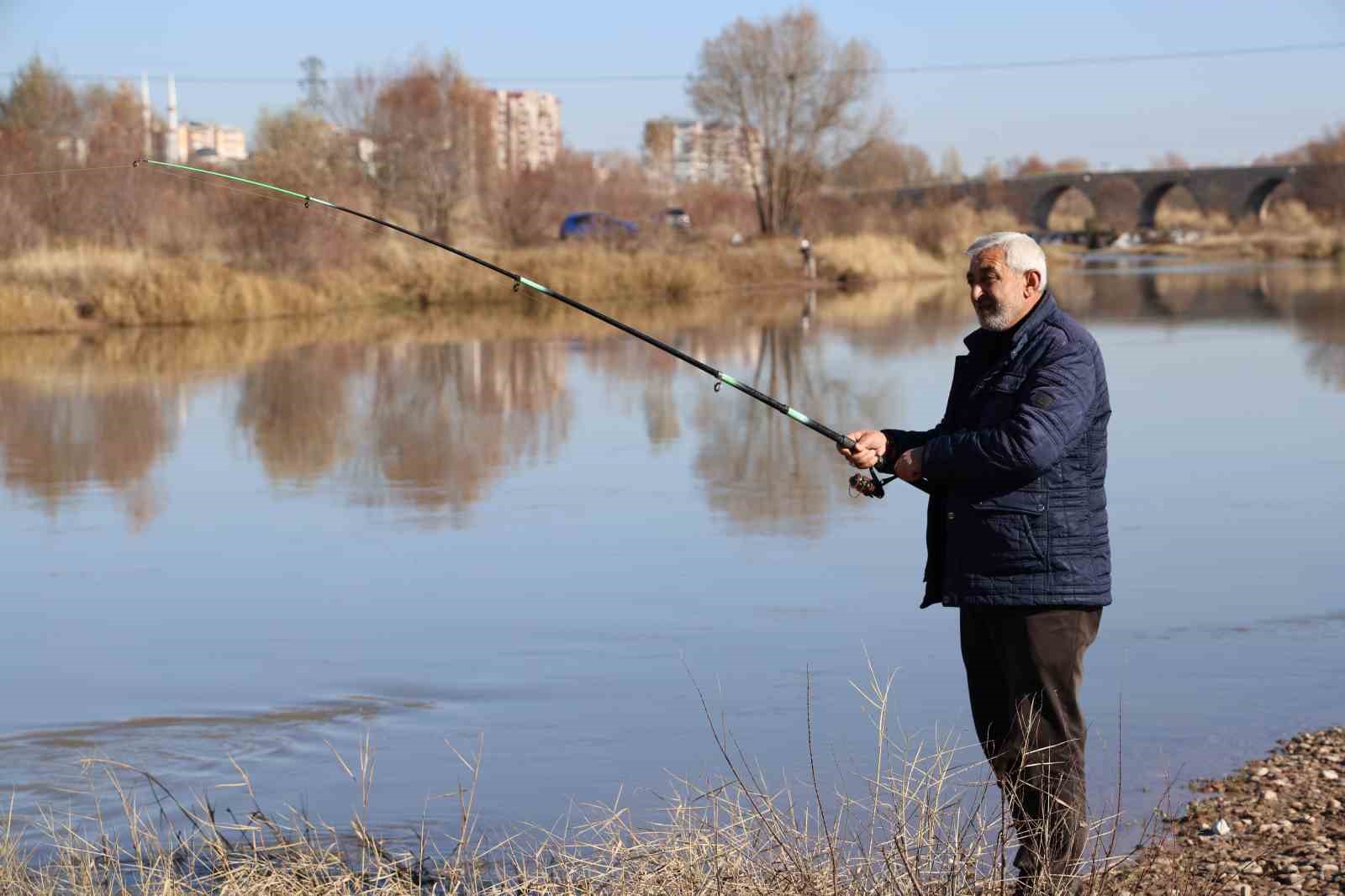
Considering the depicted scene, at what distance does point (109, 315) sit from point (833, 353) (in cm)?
1303

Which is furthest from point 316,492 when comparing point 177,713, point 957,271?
point 957,271

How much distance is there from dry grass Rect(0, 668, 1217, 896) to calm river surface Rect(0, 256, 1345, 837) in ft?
0.82

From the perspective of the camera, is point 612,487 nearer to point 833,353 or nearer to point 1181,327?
point 833,353

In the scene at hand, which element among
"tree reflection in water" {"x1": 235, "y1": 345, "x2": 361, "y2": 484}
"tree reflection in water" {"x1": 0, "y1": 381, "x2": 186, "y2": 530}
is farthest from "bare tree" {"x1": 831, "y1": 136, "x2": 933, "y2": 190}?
"tree reflection in water" {"x1": 0, "y1": 381, "x2": 186, "y2": 530}

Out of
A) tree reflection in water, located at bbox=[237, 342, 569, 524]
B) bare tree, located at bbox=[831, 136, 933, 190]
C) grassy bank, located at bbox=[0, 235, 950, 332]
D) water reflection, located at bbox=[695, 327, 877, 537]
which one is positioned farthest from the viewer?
bare tree, located at bbox=[831, 136, 933, 190]

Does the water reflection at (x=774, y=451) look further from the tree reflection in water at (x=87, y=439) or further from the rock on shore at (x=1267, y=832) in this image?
the rock on shore at (x=1267, y=832)

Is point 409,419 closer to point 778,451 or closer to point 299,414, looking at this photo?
point 299,414

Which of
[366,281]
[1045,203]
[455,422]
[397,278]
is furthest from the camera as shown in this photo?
[1045,203]

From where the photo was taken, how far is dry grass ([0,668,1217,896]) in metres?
3.57

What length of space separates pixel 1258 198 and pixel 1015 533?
94.4 meters

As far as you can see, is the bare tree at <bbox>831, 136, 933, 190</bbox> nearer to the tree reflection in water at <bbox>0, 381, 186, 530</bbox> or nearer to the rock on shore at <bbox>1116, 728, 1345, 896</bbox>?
the tree reflection in water at <bbox>0, 381, 186, 530</bbox>

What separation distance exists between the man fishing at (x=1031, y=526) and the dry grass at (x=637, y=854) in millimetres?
182

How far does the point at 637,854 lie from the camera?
3896 mm

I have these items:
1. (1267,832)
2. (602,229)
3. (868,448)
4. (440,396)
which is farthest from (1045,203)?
(868,448)
